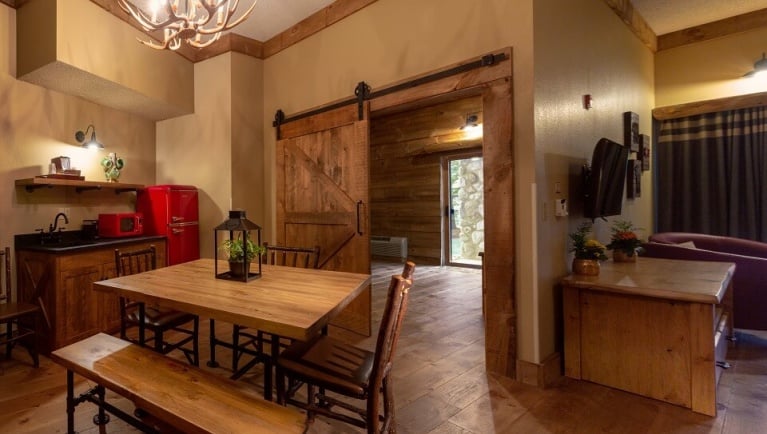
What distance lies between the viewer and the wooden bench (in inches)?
52.1

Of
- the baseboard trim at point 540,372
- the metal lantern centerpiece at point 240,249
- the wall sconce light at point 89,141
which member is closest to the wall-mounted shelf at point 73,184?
the wall sconce light at point 89,141

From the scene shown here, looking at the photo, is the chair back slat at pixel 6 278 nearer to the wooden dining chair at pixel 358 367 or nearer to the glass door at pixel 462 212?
the wooden dining chair at pixel 358 367

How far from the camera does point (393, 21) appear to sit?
123 inches

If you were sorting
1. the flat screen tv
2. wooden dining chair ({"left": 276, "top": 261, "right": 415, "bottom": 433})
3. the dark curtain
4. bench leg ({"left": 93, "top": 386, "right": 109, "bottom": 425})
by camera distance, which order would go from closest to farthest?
wooden dining chair ({"left": 276, "top": 261, "right": 415, "bottom": 433}), bench leg ({"left": 93, "top": 386, "right": 109, "bottom": 425}), the flat screen tv, the dark curtain

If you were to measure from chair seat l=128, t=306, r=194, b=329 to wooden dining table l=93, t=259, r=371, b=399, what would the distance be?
0.29m

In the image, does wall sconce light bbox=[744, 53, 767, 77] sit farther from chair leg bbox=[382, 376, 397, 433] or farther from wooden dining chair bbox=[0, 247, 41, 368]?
wooden dining chair bbox=[0, 247, 41, 368]

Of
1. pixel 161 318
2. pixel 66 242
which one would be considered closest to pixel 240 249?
pixel 161 318

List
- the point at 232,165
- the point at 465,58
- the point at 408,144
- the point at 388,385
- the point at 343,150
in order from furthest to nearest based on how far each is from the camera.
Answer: the point at 408,144, the point at 232,165, the point at 343,150, the point at 465,58, the point at 388,385

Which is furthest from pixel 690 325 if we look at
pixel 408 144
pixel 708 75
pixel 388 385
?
pixel 408 144

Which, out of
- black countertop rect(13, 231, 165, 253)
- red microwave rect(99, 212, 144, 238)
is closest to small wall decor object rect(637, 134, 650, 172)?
black countertop rect(13, 231, 165, 253)

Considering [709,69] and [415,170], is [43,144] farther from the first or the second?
[709,69]

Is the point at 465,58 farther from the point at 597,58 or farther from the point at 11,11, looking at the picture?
the point at 11,11

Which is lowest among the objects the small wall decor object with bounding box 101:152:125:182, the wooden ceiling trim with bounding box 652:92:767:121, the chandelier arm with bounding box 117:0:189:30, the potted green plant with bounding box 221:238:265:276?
the potted green plant with bounding box 221:238:265:276

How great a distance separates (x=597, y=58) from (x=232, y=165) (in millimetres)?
3725
